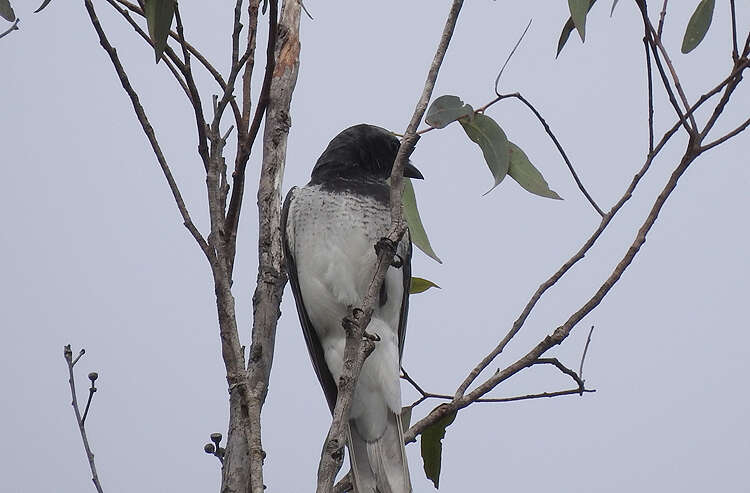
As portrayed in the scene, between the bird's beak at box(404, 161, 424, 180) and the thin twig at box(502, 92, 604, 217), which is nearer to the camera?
the thin twig at box(502, 92, 604, 217)

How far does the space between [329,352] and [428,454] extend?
74cm

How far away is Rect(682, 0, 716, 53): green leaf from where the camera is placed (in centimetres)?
247

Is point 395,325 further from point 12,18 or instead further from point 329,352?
point 12,18

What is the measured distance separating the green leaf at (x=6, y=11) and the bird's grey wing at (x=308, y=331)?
1198mm

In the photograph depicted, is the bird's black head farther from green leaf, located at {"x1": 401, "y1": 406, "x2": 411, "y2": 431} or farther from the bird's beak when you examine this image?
green leaf, located at {"x1": 401, "y1": 406, "x2": 411, "y2": 431}

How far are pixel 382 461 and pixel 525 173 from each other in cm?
118

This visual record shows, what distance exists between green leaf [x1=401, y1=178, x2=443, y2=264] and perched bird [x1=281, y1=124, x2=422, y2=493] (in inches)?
11.2

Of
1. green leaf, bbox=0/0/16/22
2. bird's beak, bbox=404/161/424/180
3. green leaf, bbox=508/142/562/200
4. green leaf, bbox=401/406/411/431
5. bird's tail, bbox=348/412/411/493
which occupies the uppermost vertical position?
bird's beak, bbox=404/161/424/180

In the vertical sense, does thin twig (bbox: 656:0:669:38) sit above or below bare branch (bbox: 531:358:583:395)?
above

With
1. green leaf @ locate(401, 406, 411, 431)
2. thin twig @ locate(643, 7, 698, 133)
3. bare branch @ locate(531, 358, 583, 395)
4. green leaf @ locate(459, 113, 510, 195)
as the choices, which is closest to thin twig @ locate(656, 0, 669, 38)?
thin twig @ locate(643, 7, 698, 133)

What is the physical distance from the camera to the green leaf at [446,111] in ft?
7.48

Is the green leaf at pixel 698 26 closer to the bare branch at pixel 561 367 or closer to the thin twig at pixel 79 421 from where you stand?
the bare branch at pixel 561 367

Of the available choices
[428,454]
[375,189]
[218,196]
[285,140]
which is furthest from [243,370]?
[375,189]

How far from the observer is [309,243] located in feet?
10.4
